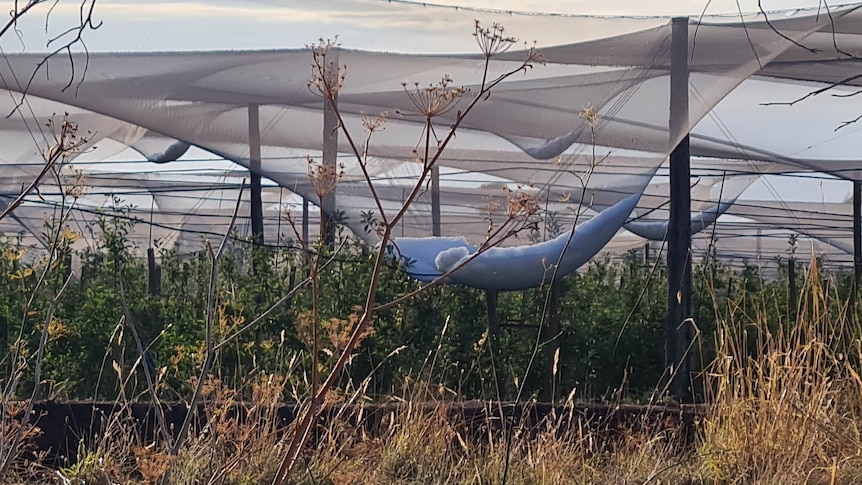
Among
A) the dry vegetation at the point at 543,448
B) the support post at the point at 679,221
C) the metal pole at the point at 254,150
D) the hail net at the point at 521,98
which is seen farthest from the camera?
the metal pole at the point at 254,150

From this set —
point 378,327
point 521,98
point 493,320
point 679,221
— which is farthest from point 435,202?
point 679,221

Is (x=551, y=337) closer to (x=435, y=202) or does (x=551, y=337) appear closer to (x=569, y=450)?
(x=569, y=450)

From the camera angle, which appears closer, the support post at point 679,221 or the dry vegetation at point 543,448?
the dry vegetation at point 543,448

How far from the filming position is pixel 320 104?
434 cm

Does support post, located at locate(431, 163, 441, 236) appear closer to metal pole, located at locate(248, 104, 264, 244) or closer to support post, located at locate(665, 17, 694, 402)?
metal pole, located at locate(248, 104, 264, 244)

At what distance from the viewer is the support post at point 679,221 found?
382 centimetres

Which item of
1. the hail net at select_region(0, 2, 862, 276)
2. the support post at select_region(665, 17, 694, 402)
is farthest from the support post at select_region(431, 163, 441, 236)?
the support post at select_region(665, 17, 694, 402)

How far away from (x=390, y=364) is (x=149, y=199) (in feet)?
24.1

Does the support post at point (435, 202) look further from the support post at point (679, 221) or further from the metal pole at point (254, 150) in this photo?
the support post at point (679, 221)

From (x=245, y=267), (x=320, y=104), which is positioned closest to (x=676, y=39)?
(x=320, y=104)

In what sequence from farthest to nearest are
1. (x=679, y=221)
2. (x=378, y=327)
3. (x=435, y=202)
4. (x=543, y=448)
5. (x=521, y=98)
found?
(x=435, y=202) → (x=521, y=98) → (x=378, y=327) → (x=679, y=221) → (x=543, y=448)

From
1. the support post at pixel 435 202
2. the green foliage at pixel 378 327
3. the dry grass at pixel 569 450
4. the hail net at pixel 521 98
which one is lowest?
the dry grass at pixel 569 450

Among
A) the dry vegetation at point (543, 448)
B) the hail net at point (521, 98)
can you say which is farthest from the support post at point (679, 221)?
the dry vegetation at point (543, 448)

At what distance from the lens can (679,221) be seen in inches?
153
